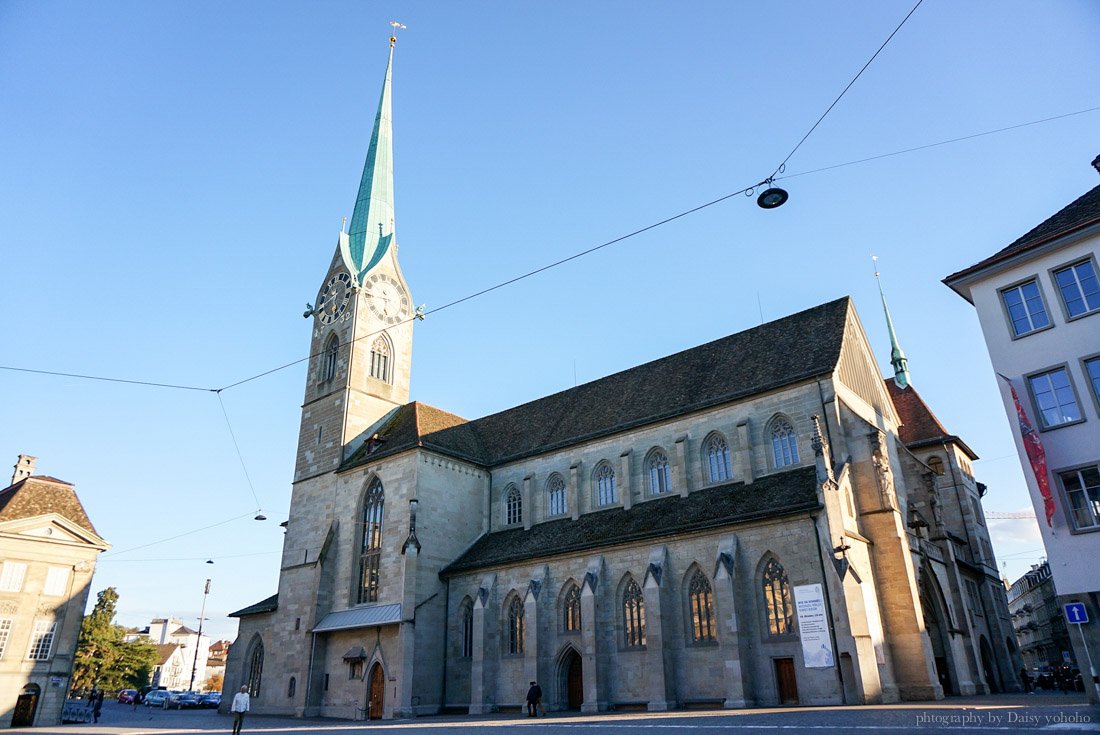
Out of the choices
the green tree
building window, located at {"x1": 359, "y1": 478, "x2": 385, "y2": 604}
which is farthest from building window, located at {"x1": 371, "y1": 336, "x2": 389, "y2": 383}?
the green tree

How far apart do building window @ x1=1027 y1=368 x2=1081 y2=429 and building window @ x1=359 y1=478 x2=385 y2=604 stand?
26673 mm

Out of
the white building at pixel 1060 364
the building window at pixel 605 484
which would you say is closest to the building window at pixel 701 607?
the building window at pixel 605 484

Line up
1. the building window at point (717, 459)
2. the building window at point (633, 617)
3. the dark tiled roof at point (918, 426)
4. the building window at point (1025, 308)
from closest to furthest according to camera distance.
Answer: the building window at point (1025, 308) < the building window at point (633, 617) < the building window at point (717, 459) < the dark tiled roof at point (918, 426)

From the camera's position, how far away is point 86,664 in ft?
202

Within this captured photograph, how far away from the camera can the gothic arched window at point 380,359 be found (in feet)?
139

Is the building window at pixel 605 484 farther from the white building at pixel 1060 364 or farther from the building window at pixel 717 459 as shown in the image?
the white building at pixel 1060 364

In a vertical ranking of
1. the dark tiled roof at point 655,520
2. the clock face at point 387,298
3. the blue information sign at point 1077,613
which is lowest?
the blue information sign at point 1077,613

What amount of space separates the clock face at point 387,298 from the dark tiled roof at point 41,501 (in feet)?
60.9

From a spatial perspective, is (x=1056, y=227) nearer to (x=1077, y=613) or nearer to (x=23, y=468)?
(x=1077, y=613)

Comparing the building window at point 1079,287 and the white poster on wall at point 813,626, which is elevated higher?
the building window at point 1079,287

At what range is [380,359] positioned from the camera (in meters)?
42.8

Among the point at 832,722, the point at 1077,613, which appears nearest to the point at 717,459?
the point at 1077,613

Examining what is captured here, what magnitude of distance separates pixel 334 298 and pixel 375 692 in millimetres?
23072

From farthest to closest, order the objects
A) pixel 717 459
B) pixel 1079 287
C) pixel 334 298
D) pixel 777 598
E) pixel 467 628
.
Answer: pixel 334 298 → pixel 467 628 → pixel 717 459 → pixel 777 598 → pixel 1079 287
